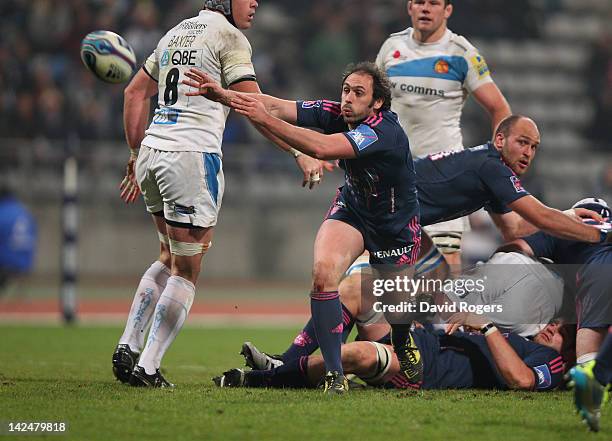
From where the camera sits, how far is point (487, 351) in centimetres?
654

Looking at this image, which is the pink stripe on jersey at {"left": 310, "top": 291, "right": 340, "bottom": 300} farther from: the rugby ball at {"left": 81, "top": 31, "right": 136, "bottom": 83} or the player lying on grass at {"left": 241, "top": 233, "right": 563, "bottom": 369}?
the rugby ball at {"left": 81, "top": 31, "right": 136, "bottom": 83}

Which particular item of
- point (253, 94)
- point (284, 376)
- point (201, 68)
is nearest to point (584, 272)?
point (284, 376)

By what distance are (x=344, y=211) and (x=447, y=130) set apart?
A: 6.90 ft

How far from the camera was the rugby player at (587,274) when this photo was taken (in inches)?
243

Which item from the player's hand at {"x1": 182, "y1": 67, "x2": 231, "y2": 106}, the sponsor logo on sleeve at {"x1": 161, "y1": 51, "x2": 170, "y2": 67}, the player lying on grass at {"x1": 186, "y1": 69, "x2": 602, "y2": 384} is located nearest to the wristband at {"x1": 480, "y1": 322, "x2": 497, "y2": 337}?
the player lying on grass at {"x1": 186, "y1": 69, "x2": 602, "y2": 384}

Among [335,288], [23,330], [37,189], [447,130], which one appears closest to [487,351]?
[335,288]

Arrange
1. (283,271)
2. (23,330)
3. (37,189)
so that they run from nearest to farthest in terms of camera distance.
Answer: (23,330) < (37,189) < (283,271)

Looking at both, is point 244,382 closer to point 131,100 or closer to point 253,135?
point 131,100

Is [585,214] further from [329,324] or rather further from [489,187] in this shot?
[329,324]

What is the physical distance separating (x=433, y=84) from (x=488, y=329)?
8.28 ft

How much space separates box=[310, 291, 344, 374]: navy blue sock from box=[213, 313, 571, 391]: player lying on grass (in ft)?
0.67

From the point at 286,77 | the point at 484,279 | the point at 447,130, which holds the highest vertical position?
the point at 286,77

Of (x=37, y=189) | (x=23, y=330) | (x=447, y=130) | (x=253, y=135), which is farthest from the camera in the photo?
(x=253, y=135)

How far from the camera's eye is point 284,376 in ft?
20.8
